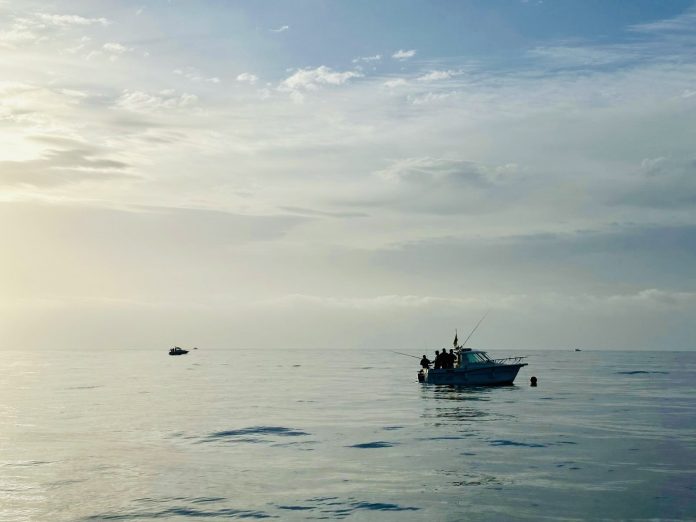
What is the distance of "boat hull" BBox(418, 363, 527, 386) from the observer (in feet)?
234

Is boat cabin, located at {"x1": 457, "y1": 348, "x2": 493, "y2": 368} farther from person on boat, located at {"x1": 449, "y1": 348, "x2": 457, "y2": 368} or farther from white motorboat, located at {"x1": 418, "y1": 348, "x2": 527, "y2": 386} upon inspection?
person on boat, located at {"x1": 449, "y1": 348, "x2": 457, "y2": 368}

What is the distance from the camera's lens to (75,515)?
72.9 ft

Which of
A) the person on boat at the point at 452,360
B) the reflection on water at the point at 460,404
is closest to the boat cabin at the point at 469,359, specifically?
the person on boat at the point at 452,360

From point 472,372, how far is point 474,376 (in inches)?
23.8

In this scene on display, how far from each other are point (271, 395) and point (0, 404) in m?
24.9

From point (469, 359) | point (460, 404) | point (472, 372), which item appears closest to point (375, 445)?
point (460, 404)

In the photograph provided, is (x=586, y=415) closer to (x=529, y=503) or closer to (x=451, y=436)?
(x=451, y=436)

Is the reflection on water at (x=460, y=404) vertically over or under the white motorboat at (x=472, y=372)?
under

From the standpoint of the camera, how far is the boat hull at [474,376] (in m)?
71.3

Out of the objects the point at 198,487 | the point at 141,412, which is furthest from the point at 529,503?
the point at 141,412

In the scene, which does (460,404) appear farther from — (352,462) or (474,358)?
(352,462)

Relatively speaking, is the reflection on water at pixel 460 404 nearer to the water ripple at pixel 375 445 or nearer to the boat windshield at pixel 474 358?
the boat windshield at pixel 474 358

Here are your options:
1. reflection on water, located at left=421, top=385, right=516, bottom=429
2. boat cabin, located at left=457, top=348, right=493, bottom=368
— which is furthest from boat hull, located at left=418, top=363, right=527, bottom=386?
reflection on water, located at left=421, top=385, right=516, bottom=429

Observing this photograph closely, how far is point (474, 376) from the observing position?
71.4 meters
